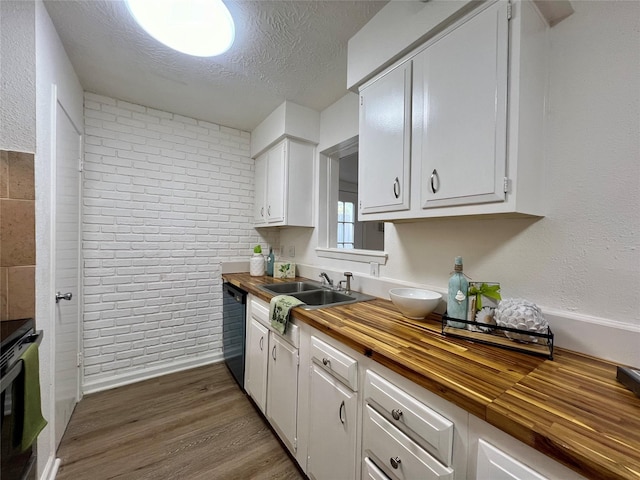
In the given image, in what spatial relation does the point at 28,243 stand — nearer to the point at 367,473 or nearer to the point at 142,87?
the point at 142,87

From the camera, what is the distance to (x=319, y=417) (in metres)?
1.23

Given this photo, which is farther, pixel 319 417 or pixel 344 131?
pixel 344 131

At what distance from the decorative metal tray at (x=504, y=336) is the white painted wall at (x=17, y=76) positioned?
2.02 m

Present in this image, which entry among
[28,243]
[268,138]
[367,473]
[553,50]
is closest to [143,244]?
[28,243]

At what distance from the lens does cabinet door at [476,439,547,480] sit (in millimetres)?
580

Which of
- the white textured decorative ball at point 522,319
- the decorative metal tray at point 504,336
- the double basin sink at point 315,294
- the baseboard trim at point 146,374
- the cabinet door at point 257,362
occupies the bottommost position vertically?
the baseboard trim at point 146,374

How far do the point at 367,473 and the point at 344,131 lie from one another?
2.10 meters

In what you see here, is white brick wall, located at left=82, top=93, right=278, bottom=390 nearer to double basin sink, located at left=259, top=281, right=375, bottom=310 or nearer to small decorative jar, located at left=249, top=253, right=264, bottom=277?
small decorative jar, located at left=249, top=253, right=264, bottom=277

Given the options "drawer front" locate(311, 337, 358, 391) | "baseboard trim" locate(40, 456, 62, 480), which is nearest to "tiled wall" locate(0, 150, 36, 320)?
"baseboard trim" locate(40, 456, 62, 480)

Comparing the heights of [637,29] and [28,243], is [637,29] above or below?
above

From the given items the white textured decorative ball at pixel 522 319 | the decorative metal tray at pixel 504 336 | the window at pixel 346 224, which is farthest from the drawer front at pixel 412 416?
the window at pixel 346 224

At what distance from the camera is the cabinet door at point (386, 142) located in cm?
125

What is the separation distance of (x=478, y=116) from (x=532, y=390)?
0.92m

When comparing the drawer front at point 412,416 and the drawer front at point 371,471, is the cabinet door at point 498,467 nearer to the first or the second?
the drawer front at point 412,416
